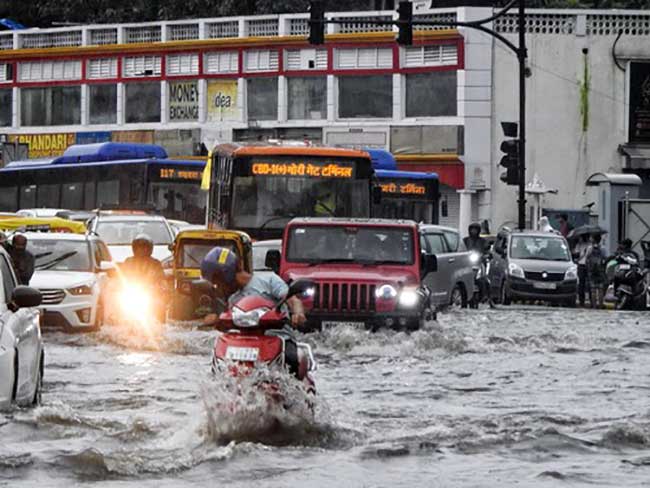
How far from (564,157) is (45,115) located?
21825 millimetres

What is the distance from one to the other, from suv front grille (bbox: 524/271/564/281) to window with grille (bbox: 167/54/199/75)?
30719 millimetres

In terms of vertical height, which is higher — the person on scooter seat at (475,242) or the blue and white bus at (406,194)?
the blue and white bus at (406,194)

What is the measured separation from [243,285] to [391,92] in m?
52.9

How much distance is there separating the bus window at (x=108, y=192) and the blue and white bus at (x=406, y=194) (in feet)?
22.1

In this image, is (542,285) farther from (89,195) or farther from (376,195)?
(89,195)

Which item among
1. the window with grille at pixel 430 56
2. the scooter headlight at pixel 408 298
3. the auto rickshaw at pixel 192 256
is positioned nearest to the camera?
the scooter headlight at pixel 408 298

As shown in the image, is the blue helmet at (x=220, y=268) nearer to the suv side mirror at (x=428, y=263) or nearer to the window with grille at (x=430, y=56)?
the suv side mirror at (x=428, y=263)

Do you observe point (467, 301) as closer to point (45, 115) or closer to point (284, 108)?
point (284, 108)

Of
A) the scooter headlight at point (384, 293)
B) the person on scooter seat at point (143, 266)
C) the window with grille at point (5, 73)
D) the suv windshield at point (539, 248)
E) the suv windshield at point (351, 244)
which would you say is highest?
the window with grille at point (5, 73)

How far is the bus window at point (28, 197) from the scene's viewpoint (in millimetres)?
52562

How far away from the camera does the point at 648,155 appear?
63.6m

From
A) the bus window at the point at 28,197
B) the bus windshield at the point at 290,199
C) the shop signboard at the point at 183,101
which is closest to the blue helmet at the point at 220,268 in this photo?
the bus windshield at the point at 290,199

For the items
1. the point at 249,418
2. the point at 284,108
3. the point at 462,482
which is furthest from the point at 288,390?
the point at 284,108

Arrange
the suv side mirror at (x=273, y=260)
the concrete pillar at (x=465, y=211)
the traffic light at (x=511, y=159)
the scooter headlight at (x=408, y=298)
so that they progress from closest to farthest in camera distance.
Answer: the scooter headlight at (x=408, y=298) → the suv side mirror at (x=273, y=260) → the traffic light at (x=511, y=159) → the concrete pillar at (x=465, y=211)
